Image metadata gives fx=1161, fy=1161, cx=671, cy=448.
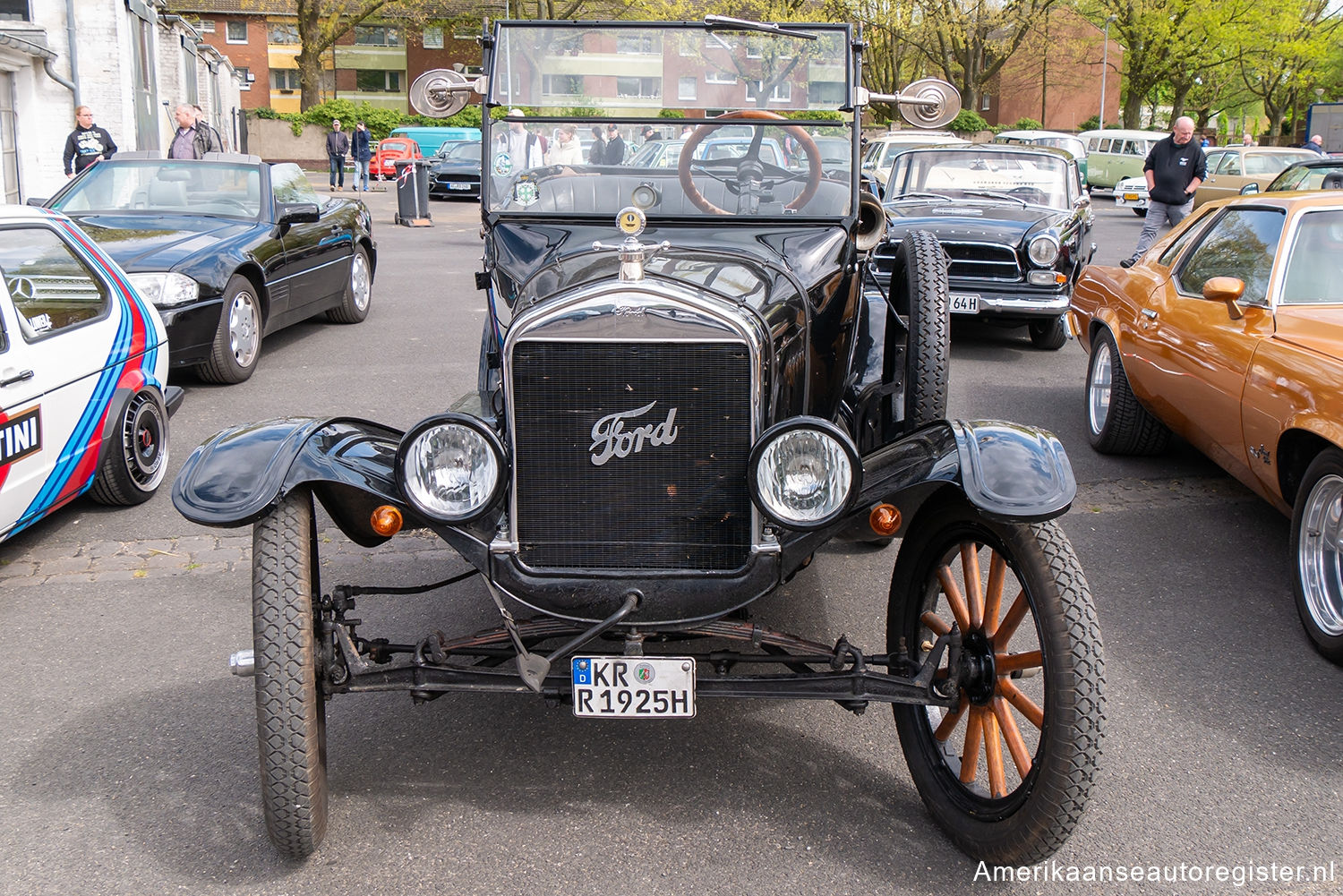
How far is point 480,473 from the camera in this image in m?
3.12

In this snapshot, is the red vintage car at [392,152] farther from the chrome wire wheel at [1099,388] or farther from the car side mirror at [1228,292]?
the car side mirror at [1228,292]

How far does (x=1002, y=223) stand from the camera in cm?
1027

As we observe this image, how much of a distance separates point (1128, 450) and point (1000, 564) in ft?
13.7

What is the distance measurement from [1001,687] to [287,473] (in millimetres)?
2003

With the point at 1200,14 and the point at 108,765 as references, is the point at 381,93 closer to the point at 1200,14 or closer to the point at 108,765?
the point at 1200,14

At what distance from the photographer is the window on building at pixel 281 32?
64.5 meters

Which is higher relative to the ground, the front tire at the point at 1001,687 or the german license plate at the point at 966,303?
the german license plate at the point at 966,303

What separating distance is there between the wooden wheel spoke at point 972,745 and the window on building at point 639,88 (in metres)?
2.88

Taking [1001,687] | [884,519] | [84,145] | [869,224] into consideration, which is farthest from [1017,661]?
[84,145]

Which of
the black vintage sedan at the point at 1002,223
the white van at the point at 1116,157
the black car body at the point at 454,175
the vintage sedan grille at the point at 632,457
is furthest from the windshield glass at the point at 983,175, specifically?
the white van at the point at 1116,157

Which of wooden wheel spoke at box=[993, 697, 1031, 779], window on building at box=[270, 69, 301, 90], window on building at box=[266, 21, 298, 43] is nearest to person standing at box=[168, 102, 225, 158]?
wooden wheel spoke at box=[993, 697, 1031, 779]

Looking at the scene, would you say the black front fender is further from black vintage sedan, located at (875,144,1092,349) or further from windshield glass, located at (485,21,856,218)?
black vintage sedan, located at (875,144,1092,349)

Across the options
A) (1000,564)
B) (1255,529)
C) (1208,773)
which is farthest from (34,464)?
(1255,529)

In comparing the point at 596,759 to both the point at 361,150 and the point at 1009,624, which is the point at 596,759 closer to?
the point at 1009,624
